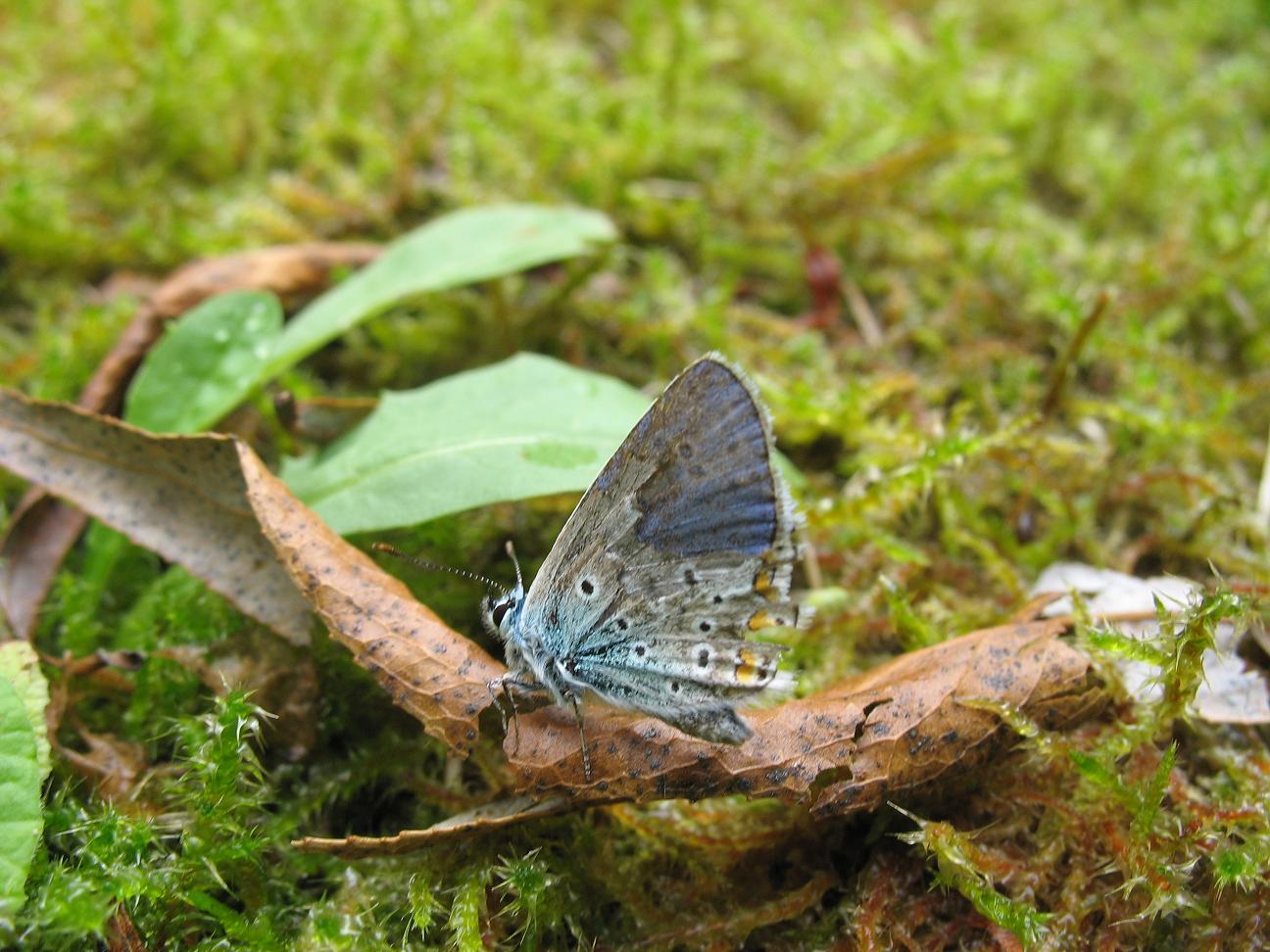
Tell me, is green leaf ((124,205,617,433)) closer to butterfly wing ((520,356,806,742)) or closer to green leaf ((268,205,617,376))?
green leaf ((268,205,617,376))

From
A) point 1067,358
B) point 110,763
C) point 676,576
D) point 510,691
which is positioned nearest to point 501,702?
point 510,691

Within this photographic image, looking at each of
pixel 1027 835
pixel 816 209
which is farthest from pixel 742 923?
pixel 816 209

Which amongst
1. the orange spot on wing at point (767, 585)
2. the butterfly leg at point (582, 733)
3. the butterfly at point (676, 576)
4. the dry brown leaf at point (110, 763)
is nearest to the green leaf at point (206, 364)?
the dry brown leaf at point (110, 763)

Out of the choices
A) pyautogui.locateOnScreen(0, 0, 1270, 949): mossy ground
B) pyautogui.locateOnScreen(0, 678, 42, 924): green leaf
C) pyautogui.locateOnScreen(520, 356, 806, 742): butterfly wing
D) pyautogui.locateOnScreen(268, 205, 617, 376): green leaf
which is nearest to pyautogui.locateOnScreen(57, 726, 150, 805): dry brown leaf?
pyautogui.locateOnScreen(0, 0, 1270, 949): mossy ground

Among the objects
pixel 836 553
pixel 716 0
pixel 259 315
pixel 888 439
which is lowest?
pixel 836 553

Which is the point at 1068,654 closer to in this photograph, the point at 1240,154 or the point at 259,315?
the point at 259,315

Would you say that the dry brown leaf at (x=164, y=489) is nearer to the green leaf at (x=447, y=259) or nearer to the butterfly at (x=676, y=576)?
the green leaf at (x=447, y=259)
